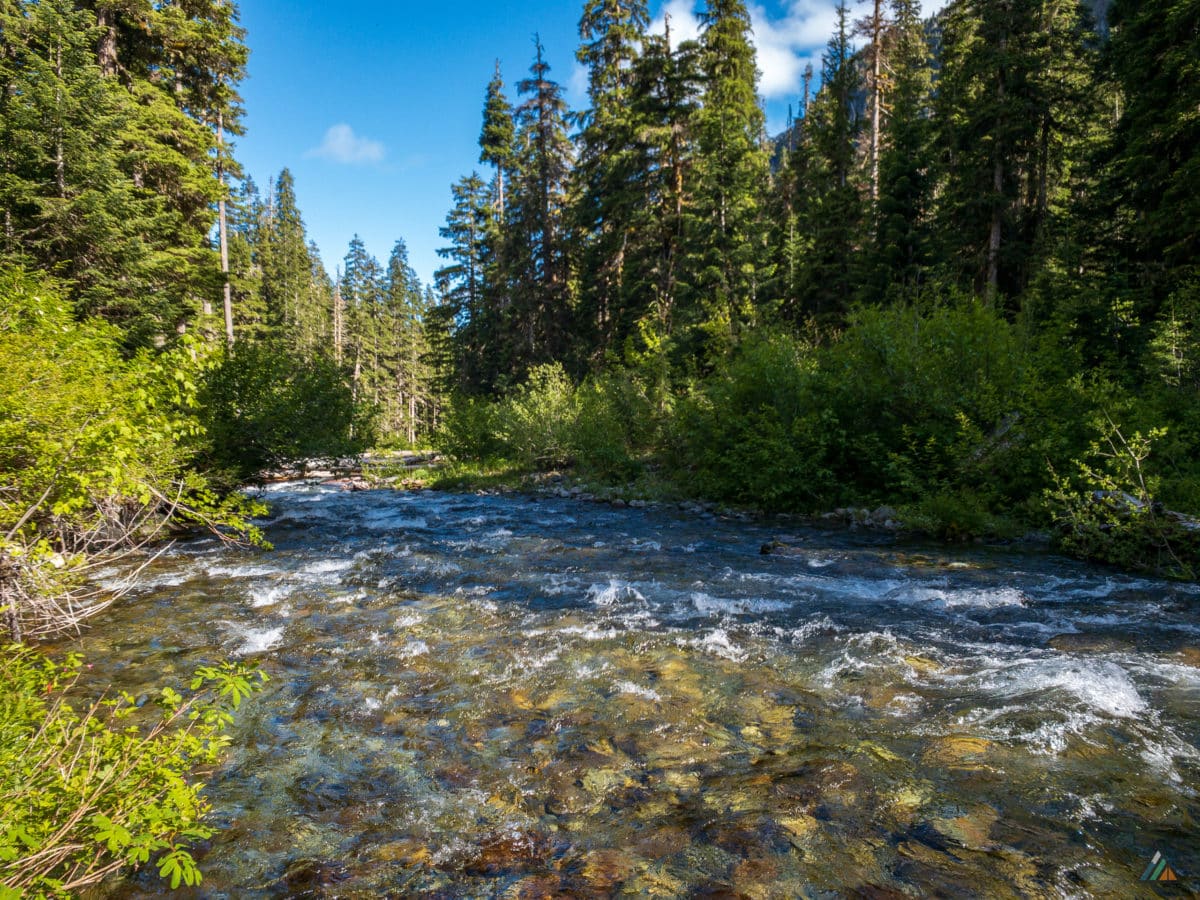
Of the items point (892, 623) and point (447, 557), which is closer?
point (892, 623)

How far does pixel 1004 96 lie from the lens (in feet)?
74.4

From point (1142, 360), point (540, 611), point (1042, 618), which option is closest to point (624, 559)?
point (540, 611)

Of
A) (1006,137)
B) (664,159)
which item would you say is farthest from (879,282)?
(664,159)

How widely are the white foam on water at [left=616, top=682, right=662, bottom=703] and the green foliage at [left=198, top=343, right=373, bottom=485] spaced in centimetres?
903

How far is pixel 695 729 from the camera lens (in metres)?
4.59

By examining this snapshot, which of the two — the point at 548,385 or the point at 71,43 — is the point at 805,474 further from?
the point at 71,43

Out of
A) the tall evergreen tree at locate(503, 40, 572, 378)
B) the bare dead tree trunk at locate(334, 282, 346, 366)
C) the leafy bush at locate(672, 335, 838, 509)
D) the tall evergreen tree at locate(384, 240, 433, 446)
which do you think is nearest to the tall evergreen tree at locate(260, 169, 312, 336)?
the bare dead tree trunk at locate(334, 282, 346, 366)

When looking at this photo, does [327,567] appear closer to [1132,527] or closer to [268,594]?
[268,594]

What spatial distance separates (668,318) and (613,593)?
63.8 ft

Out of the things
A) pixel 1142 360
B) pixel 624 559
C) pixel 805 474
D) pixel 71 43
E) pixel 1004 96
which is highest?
pixel 1004 96

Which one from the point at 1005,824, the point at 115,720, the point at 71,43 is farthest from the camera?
the point at 71,43

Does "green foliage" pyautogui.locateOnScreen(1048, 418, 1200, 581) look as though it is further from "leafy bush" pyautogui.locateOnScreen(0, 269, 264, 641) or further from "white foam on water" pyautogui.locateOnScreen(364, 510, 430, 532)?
"white foam on water" pyautogui.locateOnScreen(364, 510, 430, 532)

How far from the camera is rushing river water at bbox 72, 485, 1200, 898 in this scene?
10.5 feet

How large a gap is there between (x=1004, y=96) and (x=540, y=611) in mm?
26990
